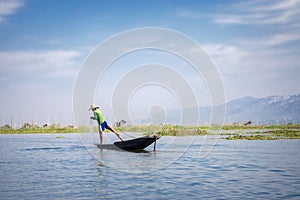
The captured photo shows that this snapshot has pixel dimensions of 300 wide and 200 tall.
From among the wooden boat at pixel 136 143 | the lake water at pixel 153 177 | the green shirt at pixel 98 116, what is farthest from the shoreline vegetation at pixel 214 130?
the lake water at pixel 153 177

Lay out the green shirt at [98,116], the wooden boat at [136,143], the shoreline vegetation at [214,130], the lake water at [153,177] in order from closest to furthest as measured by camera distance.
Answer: the lake water at [153,177] → the wooden boat at [136,143] → the green shirt at [98,116] → the shoreline vegetation at [214,130]

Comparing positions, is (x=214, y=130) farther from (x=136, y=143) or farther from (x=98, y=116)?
(x=136, y=143)

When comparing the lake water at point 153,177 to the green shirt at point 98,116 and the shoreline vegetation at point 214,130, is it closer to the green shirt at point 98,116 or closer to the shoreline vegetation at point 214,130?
the green shirt at point 98,116

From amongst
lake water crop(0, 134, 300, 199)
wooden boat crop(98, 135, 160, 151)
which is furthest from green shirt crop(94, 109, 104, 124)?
lake water crop(0, 134, 300, 199)

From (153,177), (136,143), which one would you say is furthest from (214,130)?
(153,177)

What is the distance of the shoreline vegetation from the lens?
32713mm

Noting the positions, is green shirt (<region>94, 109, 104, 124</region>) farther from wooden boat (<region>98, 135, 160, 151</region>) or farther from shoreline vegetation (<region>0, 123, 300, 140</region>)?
shoreline vegetation (<region>0, 123, 300, 140</region>)

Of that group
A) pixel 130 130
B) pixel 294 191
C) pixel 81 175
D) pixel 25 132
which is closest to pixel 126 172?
pixel 81 175

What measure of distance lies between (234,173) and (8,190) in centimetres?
777

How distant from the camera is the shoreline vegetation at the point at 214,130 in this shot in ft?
107

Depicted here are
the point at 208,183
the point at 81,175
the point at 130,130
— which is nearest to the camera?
the point at 208,183

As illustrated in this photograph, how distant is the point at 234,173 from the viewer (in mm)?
12727

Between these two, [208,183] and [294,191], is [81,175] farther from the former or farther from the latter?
[294,191]

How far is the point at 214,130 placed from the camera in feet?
161
